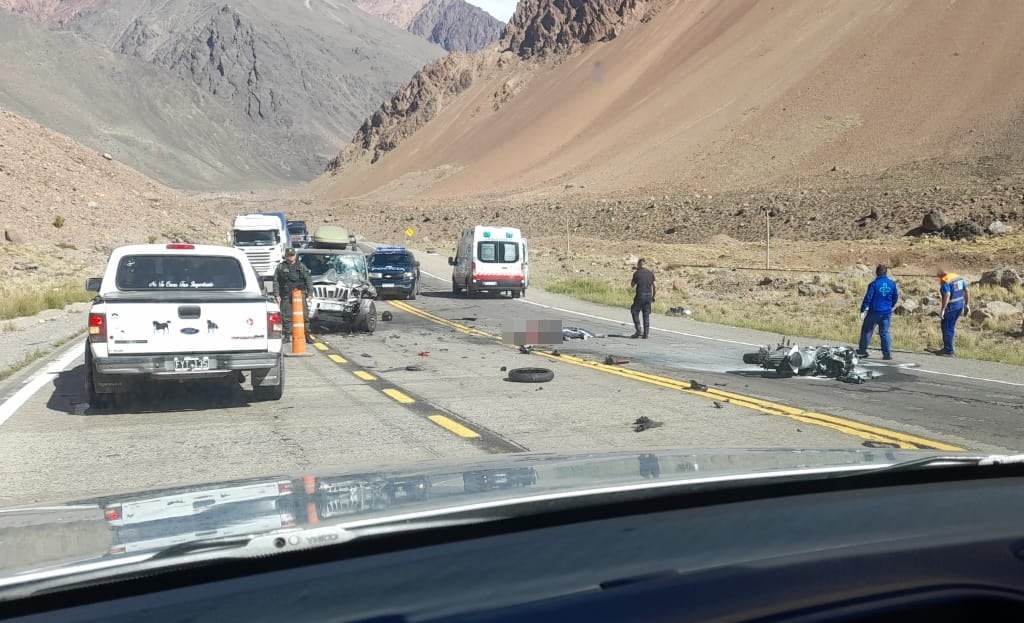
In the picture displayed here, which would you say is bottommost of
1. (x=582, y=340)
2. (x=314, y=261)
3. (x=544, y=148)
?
(x=582, y=340)

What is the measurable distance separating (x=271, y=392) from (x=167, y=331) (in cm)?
176

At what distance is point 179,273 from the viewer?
39.5 feet

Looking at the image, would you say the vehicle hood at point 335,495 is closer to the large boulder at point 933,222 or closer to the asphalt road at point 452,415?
the asphalt road at point 452,415

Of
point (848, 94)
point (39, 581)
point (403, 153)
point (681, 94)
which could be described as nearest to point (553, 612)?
point (39, 581)

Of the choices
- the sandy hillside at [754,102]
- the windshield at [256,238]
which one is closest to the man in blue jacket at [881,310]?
the windshield at [256,238]

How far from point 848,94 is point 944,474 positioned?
92.1 meters

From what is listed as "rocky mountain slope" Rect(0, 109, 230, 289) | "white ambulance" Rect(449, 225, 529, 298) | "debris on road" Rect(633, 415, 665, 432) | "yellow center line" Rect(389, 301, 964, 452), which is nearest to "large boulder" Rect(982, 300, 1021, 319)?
"white ambulance" Rect(449, 225, 529, 298)

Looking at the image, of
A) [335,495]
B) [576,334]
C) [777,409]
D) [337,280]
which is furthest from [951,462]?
[337,280]

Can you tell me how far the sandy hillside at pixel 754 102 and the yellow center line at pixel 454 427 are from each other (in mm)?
66128

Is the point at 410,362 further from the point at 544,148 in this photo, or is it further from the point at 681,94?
the point at 544,148

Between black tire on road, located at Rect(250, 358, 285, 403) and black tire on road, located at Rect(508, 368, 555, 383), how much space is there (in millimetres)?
3073

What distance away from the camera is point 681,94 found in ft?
356

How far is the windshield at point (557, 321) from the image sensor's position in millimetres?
3842

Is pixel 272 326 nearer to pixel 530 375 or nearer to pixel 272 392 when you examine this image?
pixel 272 392
